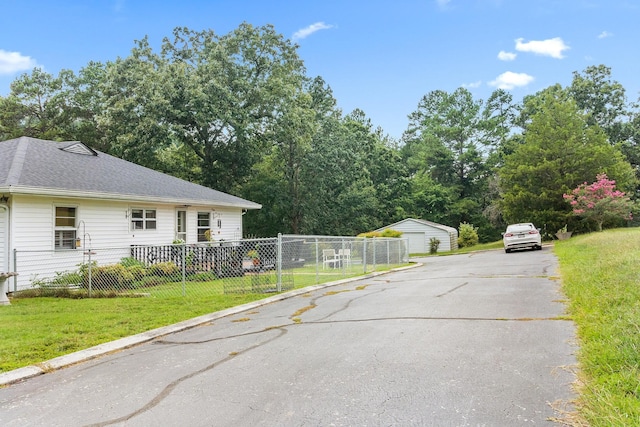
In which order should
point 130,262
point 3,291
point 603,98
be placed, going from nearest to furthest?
point 3,291 → point 130,262 → point 603,98

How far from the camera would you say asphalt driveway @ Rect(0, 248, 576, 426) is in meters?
3.22

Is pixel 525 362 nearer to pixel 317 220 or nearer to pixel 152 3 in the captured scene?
pixel 152 3

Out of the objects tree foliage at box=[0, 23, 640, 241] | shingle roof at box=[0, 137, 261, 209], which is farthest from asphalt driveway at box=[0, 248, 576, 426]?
tree foliage at box=[0, 23, 640, 241]

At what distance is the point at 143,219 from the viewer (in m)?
15.6

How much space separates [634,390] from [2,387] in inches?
212

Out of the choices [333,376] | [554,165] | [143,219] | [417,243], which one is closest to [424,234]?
[417,243]

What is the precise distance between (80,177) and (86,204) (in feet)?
3.60

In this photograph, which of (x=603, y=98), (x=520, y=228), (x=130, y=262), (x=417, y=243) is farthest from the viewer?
(x=603, y=98)

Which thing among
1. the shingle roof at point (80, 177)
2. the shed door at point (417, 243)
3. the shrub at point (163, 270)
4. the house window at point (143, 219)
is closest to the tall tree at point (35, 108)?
the shingle roof at point (80, 177)

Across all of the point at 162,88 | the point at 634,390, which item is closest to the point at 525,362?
the point at 634,390

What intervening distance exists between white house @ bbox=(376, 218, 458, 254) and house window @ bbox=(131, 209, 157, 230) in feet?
68.2

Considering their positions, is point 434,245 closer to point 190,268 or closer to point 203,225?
point 203,225

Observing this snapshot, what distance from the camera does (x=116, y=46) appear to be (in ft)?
96.7

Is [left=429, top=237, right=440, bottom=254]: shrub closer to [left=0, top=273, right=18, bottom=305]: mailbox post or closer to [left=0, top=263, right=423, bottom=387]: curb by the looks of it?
[left=0, top=263, right=423, bottom=387]: curb
